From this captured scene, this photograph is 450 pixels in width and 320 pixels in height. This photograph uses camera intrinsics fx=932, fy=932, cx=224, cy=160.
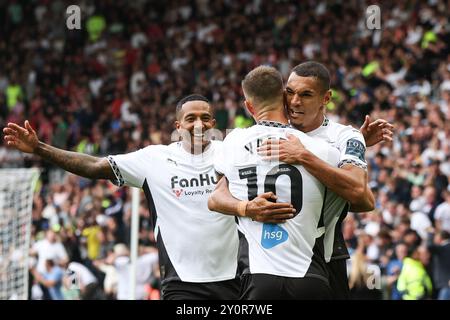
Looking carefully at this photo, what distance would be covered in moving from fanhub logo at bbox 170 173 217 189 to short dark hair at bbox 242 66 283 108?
1.57 m

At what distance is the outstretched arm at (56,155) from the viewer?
22.6 feet

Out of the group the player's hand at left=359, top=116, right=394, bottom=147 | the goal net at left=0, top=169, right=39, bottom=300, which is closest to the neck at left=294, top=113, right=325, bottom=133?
the player's hand at left=359, top=116, right=394, bottom=147

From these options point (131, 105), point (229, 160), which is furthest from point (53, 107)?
point (229, 160)

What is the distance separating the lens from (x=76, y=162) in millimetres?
7117

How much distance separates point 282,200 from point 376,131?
1.41 m

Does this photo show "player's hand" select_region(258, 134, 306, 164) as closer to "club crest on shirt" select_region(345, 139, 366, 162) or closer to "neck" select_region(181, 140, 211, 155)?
"club crest on shirt" select_region(345, 139, 366, 162)

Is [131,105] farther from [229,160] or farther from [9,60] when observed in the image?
[229,160]

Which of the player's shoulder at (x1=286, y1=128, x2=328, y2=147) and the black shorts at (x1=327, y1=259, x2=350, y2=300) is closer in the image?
the player's shoulder at (x1=286, y1=128, x2=328, y2=147)

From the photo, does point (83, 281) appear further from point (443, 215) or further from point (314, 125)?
point (314, 125)

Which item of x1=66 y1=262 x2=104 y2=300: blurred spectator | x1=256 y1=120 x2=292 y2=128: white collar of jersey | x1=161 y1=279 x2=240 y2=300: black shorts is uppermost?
x1=256 y1=120 x2=292 y2=128: white collar of jersey

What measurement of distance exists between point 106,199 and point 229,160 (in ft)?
41.2

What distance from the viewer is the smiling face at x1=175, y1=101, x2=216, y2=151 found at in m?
7.41
